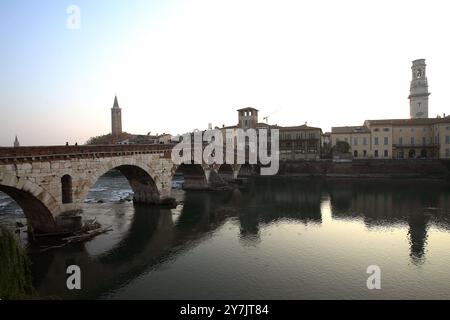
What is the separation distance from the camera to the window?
2255 cm

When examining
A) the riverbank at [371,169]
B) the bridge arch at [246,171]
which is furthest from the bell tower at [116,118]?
the riverbank at [371,169]

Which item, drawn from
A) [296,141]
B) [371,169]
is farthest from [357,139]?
[296,141]

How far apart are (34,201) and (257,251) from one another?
13903mm

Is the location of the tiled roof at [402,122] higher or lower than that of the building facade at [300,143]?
higher

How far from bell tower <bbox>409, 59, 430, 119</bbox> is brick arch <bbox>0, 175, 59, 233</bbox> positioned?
84819 millimetres

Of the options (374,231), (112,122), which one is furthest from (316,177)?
(112,122)

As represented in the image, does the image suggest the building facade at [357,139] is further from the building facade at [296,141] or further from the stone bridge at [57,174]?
the stone bridge at [57,174]

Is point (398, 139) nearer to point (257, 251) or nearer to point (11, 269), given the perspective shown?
point (257, 251)

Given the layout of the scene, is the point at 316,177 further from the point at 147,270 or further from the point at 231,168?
the point at 147,270

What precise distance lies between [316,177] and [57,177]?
2008 inches

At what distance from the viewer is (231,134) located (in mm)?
79625

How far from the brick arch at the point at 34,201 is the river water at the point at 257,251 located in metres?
1.71

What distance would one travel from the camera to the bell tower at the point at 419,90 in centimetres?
8112

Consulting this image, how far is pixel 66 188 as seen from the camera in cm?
2262
